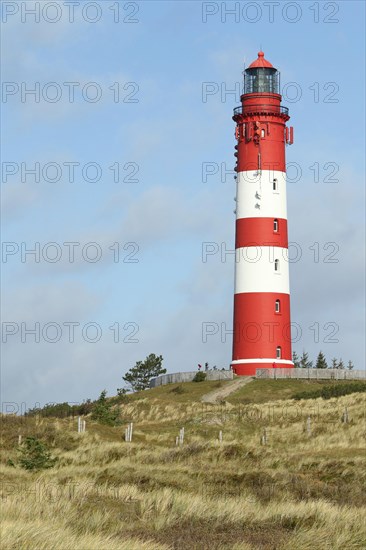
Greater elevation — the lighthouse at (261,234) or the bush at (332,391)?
the lighthouse at (261,234)

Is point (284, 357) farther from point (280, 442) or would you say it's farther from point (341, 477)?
point (341, 477)

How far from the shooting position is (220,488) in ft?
69.9

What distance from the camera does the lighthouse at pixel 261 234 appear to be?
192 ft

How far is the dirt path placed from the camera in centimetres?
5856

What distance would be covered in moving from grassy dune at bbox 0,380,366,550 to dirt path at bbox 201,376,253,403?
27.9 ft

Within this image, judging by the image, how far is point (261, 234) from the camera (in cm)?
5944

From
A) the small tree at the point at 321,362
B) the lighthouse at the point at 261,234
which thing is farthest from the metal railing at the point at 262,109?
the small tree at the point at 321,362

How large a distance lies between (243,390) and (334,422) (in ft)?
48.3

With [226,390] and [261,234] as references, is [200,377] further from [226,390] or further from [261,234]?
[261,234]

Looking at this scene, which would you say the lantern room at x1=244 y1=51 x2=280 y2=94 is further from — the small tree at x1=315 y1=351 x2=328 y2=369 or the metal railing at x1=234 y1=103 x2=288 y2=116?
the small tree at x1=315 y1=351 x2=328 y2=369

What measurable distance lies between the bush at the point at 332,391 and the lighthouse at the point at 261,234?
3201 millimetres

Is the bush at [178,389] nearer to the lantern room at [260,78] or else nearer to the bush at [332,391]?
the bush at [332,391]

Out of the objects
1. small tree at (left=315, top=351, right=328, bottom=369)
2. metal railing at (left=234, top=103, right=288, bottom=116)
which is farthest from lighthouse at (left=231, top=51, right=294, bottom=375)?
small tree at (left=315, top=351, right=328, bottom=369)

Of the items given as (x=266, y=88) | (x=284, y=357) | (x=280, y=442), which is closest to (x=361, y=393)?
(x=284, y=357)
